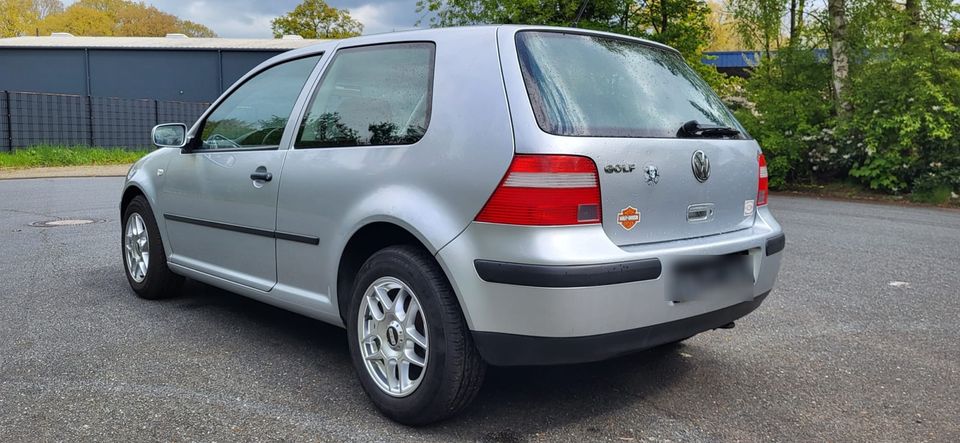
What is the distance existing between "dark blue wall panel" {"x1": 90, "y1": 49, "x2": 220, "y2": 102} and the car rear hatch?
29315 mm

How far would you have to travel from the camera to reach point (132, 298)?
207 inches

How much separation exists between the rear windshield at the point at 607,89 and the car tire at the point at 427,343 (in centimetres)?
74

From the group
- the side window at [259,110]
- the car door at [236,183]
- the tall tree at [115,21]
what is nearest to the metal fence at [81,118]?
the car door at [236,183]

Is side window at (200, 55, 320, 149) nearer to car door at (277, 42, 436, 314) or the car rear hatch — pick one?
car door at (277, 42, 436, 314)

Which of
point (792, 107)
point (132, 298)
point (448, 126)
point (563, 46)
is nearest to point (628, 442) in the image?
point (448, 126)

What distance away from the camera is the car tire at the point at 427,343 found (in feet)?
9.34

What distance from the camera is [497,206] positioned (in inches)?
108

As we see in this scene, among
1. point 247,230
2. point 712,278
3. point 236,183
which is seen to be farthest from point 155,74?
point 712,278

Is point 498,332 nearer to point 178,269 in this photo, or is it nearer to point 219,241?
point 219,241

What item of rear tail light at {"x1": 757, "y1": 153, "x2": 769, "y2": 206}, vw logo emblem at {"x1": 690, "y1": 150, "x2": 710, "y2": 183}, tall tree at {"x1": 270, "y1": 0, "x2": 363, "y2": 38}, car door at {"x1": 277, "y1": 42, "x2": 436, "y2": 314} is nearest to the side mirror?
car door at {"x1": 277, "y1": 42, "x2": 436, "y2": 314}

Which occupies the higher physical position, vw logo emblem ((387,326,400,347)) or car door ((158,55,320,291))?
car door ((158,55,320,291))

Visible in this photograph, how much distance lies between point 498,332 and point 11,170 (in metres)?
20.8

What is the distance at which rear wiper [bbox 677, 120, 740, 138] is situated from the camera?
10.5 ft

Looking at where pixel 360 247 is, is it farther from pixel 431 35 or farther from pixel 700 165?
pixel 700 165
